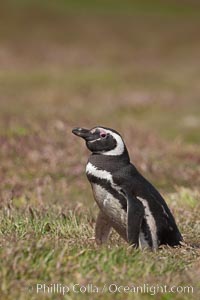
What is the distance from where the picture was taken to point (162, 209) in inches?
355

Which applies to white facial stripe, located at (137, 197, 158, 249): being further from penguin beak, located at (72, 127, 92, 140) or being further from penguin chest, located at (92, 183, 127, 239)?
penguin beak, located at (72, 127, 92, 140)

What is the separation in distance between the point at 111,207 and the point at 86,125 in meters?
15.1

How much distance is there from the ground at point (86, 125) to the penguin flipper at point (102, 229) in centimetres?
13

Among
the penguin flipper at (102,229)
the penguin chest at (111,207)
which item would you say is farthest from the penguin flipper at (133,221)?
the penguin flipper at (102,229)

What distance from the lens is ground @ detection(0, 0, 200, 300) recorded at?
698cm

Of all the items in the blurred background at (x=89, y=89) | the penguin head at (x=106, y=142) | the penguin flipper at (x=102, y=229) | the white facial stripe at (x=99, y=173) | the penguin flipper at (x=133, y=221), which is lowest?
the blurred background at (x=89, y=89)

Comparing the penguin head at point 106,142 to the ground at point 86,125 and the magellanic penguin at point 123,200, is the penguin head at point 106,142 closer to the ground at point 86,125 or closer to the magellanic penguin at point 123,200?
the magellanic penguin at point 123,200

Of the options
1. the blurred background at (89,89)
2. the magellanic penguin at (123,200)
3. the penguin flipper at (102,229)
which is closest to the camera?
the magellanic penguin at (123,200)

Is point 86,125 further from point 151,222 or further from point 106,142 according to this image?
point 151,222

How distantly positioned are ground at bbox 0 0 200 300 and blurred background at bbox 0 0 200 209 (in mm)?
Result: 54

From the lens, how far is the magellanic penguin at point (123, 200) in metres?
8.75

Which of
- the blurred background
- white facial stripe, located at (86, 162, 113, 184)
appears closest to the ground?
the blurred background

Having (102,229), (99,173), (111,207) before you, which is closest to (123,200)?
(111,207)

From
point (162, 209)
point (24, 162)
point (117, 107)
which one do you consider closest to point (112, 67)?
point (117, 107)
